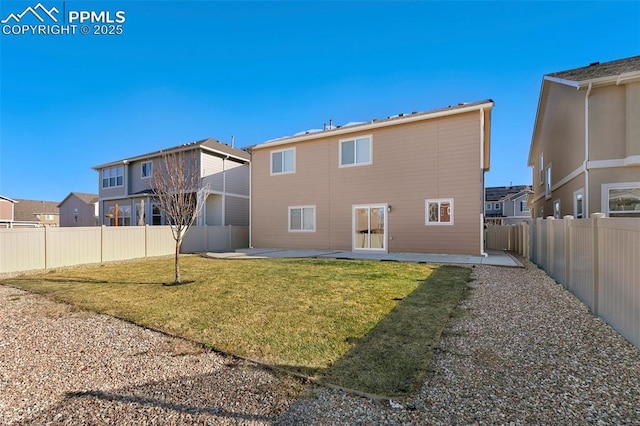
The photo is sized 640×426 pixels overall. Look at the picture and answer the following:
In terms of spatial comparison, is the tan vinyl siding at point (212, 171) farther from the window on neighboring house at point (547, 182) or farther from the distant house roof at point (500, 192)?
the distant house roof at point (500, 192)

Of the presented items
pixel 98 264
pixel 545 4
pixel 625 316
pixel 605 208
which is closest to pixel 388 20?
pixel 545 4

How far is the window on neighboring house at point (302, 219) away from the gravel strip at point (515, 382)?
11.6 metres

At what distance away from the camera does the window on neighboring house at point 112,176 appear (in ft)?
77.8

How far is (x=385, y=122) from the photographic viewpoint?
13.7m

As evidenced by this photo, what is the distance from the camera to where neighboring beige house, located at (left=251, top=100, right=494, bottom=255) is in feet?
40.1

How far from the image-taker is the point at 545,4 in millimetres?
10680

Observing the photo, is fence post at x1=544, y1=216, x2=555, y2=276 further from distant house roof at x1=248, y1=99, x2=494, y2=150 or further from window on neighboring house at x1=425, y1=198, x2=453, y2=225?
distant house roof at x1=248, y1=99, x2=494, y2=150

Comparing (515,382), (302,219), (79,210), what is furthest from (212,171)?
(79,210)

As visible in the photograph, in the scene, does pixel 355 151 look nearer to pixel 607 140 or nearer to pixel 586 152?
pixel 586 152

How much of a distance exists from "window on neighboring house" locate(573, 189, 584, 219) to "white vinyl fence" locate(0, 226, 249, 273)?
56.8ft

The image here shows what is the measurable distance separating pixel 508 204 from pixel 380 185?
34.8 metres

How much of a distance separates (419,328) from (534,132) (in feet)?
74.4

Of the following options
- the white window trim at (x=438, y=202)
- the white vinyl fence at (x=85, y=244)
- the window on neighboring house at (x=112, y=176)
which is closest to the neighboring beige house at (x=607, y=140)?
the white window trim at (x=438, y=202)

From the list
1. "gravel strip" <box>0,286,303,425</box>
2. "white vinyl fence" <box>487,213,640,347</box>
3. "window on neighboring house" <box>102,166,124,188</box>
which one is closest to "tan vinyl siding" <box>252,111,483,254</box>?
"white vinyl fence" <box>487,213,640,347</box>
